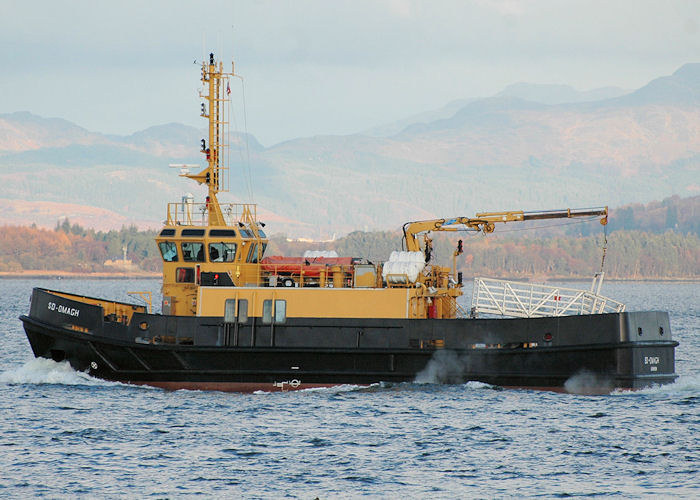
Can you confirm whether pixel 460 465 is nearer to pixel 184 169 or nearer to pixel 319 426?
pixel 319 426

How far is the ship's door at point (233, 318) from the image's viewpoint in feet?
82.8

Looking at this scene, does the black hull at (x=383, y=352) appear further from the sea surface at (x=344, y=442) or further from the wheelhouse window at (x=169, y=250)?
the wheelhouse window at (x=169, y=250)

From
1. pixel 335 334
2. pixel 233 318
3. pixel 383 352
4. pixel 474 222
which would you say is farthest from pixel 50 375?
pixel 474 222

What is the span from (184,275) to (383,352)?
5.62 metres

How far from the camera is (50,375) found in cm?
2698

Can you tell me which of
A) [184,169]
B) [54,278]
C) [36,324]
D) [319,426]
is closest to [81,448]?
[319,426]

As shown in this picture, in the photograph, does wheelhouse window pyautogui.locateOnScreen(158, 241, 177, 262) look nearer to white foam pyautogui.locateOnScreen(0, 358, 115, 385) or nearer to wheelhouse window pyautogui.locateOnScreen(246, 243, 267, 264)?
wheelhouse window pyautogui.locateOnScreen(246, 243, 267, 264)

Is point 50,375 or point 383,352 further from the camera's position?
point 50,375

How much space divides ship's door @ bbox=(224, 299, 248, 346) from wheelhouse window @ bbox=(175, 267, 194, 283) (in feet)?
5.86

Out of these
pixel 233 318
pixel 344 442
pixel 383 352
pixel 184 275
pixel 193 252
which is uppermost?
pixel 193 252

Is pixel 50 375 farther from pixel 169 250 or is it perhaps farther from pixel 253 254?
pixel 253 254

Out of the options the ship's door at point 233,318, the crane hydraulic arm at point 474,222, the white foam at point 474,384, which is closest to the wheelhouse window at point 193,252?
the ship's door at point 233,318

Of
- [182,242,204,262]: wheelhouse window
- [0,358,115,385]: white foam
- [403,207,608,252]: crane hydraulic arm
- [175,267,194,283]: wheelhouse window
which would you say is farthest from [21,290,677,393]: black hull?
[403,207,608,252]: crane hydraulic arm

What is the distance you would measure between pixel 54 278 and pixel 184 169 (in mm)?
178492
